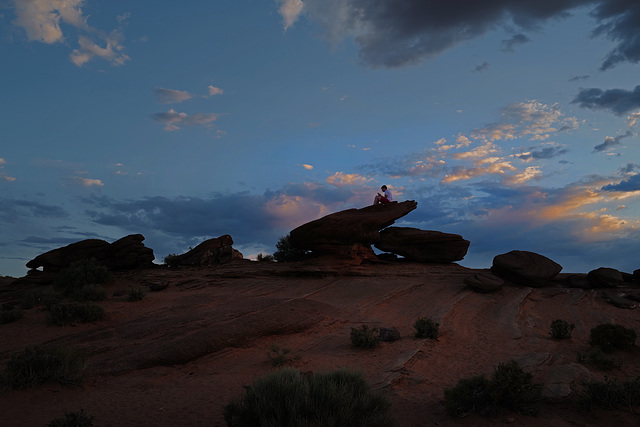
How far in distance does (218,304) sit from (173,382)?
25.7ft

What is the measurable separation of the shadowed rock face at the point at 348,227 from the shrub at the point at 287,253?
14.6 ft

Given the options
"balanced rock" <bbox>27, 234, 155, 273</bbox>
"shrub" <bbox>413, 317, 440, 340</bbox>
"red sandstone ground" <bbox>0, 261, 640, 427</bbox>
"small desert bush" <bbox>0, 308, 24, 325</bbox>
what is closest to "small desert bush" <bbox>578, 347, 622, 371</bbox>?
"red sandstone ground" <bbox>0, 261, 640, 427</bbox>

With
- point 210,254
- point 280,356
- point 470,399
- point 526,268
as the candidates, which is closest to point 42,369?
point 280,356

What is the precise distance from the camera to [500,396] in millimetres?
8695

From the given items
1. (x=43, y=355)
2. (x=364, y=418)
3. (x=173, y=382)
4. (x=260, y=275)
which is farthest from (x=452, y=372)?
(x=260, y=275)

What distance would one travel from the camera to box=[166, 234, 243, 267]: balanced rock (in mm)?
31031

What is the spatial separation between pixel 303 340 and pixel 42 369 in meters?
8.40

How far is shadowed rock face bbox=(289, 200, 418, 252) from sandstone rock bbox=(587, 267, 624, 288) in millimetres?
11115

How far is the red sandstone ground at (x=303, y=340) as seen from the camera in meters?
9.67

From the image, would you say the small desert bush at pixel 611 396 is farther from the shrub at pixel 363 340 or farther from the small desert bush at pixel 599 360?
the shrub at pixel 363 340

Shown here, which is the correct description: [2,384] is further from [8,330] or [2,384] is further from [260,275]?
[260,275]

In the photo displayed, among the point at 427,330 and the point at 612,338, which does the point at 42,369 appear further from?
the point at 612,338

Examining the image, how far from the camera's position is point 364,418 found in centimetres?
716

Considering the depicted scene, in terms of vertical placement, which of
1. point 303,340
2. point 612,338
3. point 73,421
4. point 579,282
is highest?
point 579,282
